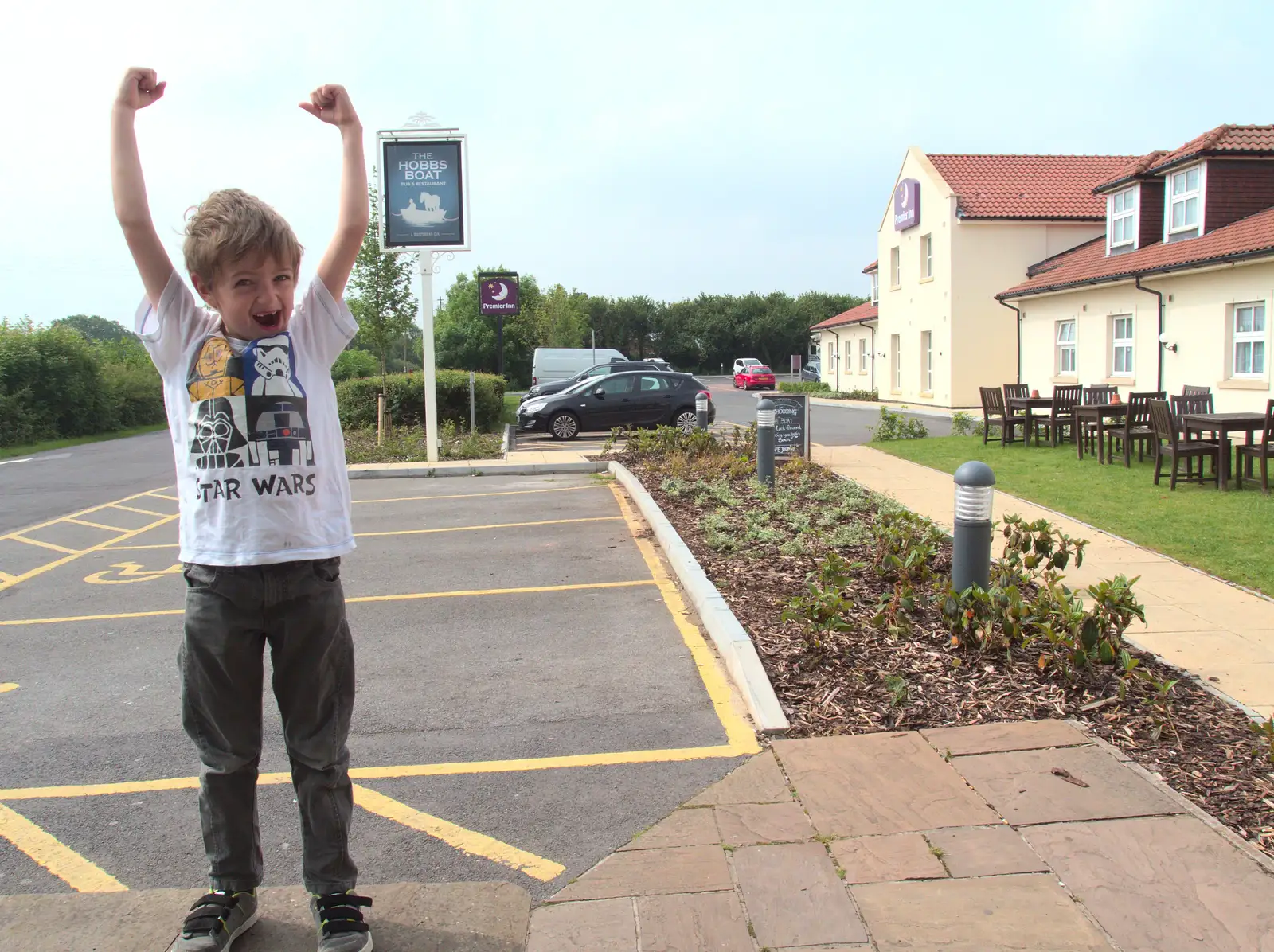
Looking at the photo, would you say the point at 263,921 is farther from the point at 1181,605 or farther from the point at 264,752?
the point at 1181,605

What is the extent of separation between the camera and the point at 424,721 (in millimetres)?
4574

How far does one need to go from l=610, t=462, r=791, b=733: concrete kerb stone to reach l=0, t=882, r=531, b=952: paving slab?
165 centimetres

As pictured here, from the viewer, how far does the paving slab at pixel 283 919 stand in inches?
107

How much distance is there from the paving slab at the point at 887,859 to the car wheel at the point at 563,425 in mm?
17819

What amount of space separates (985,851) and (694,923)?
3.24ft

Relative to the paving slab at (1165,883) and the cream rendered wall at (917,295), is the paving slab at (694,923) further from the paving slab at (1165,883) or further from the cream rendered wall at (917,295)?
the cream rendered wall at (917,295)

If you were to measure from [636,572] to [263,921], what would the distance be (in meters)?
4.84

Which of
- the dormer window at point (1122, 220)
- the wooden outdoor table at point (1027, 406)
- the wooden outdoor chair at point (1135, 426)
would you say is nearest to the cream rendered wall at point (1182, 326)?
the dormer window at point (1122, 220)

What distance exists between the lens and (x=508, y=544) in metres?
8.80

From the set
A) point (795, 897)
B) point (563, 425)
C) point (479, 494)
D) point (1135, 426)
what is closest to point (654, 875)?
point (795, 897)

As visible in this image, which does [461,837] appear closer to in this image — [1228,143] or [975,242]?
[1228,143]

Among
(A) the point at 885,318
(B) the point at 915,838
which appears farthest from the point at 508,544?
(A) the point at 885,318

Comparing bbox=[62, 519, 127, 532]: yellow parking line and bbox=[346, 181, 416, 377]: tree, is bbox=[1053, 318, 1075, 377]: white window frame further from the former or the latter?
bbox=[62, 519, 127, 532]: yellow parking line

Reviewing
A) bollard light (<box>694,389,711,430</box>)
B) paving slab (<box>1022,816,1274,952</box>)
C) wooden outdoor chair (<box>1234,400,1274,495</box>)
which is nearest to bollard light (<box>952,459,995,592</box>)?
paving slab (<box>1022,816,1274,952</box>)
